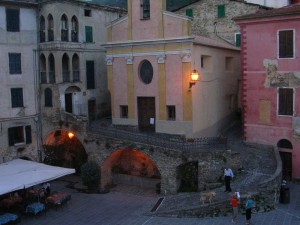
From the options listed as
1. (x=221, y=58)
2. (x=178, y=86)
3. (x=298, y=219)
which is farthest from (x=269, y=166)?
(x=221, y=58)

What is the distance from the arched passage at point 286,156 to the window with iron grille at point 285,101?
189 cm

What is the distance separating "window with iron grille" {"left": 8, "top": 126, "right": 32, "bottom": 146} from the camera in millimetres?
29516

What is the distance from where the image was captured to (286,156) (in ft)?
88.1

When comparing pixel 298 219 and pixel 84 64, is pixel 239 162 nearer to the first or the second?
pixel 298 219

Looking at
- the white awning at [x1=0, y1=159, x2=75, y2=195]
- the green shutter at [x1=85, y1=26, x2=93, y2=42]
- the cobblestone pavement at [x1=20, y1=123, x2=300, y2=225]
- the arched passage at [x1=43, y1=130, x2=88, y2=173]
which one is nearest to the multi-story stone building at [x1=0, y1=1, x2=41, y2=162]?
the arched passage at [x1=43, y1=130, x2=88, y2=173]

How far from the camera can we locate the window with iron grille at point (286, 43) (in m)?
25.7

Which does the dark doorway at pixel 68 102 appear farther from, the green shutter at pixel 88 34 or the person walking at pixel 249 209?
Result: the person walking at pixel 249 209

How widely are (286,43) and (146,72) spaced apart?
30.9 feet

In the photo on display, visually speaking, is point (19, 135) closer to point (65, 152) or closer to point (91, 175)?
point (65, 152)

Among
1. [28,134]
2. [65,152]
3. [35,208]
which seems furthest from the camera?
[65,152]

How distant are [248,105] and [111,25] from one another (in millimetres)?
11169

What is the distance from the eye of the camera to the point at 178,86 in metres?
27.2

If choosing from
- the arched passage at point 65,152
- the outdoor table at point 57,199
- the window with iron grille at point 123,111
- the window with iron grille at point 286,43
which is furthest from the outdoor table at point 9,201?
the window with iron grille at point 286,43

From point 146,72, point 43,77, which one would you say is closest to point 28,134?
point 43,77
